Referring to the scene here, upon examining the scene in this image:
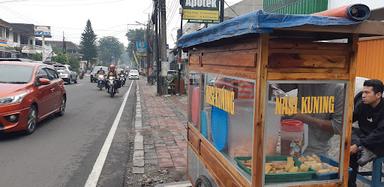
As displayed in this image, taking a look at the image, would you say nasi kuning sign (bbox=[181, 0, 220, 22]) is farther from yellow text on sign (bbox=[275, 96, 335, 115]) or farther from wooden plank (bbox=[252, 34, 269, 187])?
wooden plank (bbox=[252, 34, 269, 187])

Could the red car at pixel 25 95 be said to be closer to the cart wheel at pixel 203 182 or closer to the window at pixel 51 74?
the window at pixel 51 74

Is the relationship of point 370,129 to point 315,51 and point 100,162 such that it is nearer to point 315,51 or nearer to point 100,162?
point 315,51

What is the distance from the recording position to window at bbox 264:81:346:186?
2.77 m

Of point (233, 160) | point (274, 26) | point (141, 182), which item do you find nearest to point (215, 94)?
point (233, 160)

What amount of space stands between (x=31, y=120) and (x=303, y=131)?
657 cm

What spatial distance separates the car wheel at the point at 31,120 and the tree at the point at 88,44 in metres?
84.6

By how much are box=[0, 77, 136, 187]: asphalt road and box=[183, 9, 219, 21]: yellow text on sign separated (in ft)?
25.3

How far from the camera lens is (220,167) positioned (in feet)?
11.0

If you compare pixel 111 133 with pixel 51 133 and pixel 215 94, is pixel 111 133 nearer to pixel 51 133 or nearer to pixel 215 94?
pixel 51 133

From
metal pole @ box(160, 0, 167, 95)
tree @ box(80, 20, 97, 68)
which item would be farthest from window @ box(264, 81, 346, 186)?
tree @ box(80, 20, 97, 68)

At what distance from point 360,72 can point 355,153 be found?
7.28 metres

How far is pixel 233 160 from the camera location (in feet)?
10.6

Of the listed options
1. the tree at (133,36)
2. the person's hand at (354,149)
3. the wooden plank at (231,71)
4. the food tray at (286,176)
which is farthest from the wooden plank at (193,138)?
the tree at (133,36)

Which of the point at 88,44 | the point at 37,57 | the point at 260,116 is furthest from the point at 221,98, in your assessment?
the point at 88,44
